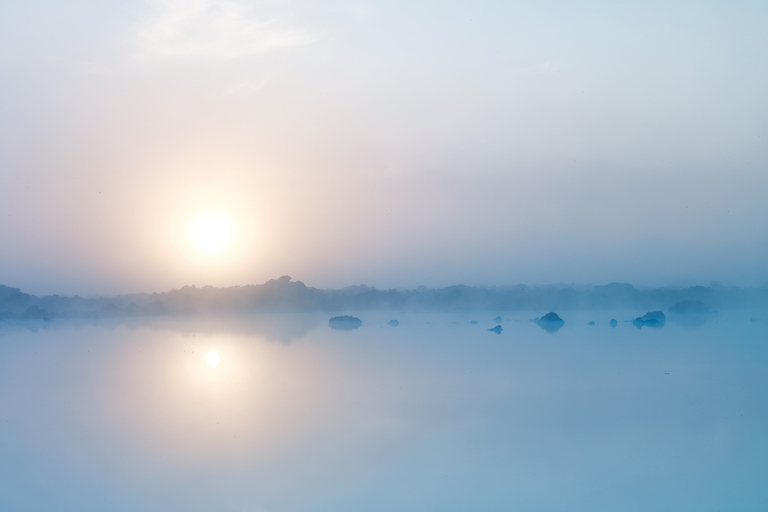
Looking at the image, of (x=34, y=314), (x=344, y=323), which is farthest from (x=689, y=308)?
(x=34, y=314)

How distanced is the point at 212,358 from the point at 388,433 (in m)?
4.78

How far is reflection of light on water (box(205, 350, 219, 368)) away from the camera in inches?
298

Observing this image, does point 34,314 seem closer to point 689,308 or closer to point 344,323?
point 344,323

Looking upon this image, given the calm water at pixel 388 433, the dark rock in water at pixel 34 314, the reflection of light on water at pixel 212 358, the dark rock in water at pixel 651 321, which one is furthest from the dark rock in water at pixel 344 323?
the dark rock in water at pixel 34 314

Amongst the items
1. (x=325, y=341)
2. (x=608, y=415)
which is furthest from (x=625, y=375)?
(x=325, y=341)

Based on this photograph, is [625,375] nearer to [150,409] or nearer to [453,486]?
[453,486]

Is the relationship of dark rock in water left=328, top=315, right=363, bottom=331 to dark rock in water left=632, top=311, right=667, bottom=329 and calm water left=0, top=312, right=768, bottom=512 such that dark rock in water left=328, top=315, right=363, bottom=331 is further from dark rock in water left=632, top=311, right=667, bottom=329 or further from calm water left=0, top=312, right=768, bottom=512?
dark rock in water left=632, top=311, right=667, bottom=329

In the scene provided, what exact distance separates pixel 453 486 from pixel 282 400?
98.4 inches

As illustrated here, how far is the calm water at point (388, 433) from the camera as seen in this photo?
9.87 ft

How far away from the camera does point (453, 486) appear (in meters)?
3.09

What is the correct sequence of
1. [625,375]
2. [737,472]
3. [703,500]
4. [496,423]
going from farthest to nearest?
[625,375] < [496,423] < [737,472] < [703,500]

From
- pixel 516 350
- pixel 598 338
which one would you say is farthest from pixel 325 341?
pixel 598 338

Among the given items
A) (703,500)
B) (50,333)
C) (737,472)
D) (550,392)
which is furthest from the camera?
(50,333)

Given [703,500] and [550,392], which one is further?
[550,392]
